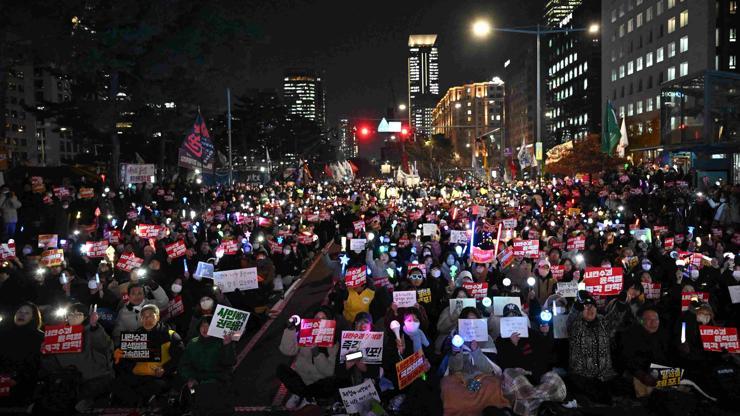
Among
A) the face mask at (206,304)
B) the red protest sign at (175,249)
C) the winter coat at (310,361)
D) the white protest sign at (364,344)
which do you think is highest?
the red protest sign at (175,249)

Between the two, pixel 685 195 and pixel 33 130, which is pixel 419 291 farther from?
pixel 33 130

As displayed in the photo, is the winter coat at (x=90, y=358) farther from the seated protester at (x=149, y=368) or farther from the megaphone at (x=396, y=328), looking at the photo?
the megaphone at (x=396, y=328)

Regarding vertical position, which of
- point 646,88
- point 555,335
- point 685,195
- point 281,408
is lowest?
point 281,408

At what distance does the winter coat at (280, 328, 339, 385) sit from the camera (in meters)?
8.52

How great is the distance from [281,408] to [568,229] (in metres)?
11.4

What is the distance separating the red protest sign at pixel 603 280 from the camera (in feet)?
33.4

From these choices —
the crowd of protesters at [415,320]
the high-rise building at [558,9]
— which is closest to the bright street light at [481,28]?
the crowd of protesters at [415,320]

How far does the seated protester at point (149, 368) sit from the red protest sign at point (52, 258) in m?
5.65

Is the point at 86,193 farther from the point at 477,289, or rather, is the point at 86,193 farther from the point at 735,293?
the point at 735,293

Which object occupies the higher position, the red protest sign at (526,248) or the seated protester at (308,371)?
the red protest sign at (526,248)

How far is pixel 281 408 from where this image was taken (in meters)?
8.67

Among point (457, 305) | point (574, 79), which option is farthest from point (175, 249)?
point (574, 79)

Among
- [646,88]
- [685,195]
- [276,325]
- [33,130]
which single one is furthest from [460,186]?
[33,130]

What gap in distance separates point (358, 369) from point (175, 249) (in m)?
6.80
